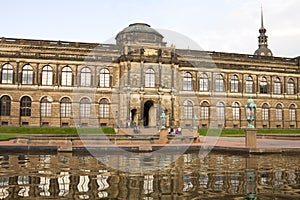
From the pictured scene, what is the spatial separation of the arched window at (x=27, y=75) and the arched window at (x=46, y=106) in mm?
3472

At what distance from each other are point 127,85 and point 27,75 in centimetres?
1590

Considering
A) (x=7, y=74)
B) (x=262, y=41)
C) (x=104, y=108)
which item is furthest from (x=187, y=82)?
(x=262, y=41)

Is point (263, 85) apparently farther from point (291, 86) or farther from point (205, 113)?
point (205, 113)

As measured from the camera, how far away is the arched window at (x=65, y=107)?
176 feet

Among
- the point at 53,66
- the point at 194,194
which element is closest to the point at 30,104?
the point at 53,66

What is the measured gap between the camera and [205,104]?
199ft

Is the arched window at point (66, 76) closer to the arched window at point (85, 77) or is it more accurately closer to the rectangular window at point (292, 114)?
the arched window at point (85, 77)

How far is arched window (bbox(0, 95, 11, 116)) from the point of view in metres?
51.1

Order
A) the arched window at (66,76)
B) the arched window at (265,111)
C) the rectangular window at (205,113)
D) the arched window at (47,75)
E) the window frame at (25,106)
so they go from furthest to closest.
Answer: the arched window at (265,111), the rectangular window at (205,113), the arched window at (66,76), the arched window at (47,75), the window frame at (25,106)

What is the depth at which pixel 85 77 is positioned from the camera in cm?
5534

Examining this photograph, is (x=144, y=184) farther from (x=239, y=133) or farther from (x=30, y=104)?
(x=30, y=104)

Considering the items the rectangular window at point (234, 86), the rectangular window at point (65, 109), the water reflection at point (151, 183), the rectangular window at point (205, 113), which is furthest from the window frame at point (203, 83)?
the water reflection at point (151, 183)

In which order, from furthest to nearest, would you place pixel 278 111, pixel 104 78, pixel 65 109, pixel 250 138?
1. pixel 278 111
2. pixel 104 78
3. pixel 65 109
4. pixel 250 138

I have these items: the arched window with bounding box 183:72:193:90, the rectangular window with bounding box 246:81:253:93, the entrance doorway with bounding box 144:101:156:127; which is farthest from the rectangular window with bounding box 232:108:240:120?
the entrance doorway with bounding box 144:101:156:127
